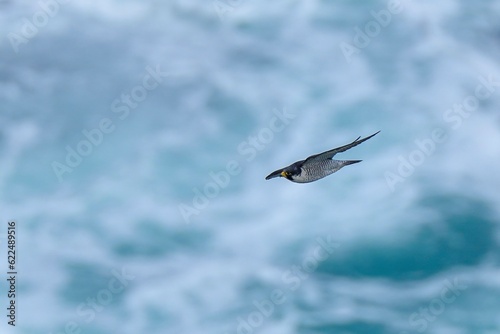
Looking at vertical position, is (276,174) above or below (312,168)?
above

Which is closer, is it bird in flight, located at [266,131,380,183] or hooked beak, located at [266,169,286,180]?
bird in flight, located at [266,131,380,183]

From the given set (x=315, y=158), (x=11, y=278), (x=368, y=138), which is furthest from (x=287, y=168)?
(x=11, y=278)

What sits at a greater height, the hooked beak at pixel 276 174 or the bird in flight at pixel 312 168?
the hooked beak at pixel 276 174

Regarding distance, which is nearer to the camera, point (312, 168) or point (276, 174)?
point (312, 168)

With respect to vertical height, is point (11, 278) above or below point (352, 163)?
above

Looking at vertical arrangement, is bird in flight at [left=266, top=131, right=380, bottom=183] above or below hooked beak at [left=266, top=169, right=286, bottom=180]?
below

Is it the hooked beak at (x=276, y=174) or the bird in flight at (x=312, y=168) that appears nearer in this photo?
the bird in flight at (x=312, y=168)

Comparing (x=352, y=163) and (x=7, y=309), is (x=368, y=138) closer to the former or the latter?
(x=352, y=163)

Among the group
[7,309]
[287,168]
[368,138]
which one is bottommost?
[368,138]
